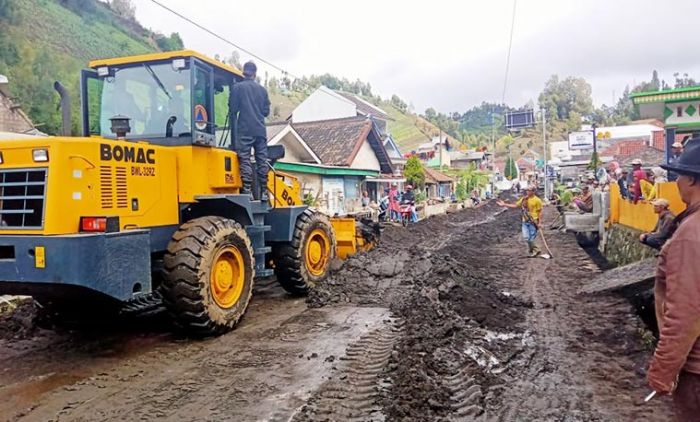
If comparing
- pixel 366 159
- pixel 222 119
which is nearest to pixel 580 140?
pixel 366 159

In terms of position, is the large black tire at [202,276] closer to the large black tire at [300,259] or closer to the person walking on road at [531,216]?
the large black tire at [300,259]

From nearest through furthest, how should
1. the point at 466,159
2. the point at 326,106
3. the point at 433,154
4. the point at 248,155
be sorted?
the point at 248,155, the point at 326,106, the point at 433,154, the point at 466,159

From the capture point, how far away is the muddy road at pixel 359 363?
4121mm

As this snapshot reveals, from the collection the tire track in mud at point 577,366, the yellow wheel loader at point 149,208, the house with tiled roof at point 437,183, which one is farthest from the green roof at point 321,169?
the house with tiled roof at point 437,183

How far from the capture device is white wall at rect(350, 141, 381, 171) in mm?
26922

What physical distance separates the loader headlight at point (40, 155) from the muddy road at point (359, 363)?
1.88 m

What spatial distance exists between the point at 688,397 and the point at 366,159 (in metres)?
26.1

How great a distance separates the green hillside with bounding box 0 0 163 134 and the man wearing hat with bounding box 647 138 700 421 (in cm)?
1543

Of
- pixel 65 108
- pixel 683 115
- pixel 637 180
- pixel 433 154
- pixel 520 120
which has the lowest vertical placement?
pixel 637 180

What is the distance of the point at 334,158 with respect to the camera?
84.9ft

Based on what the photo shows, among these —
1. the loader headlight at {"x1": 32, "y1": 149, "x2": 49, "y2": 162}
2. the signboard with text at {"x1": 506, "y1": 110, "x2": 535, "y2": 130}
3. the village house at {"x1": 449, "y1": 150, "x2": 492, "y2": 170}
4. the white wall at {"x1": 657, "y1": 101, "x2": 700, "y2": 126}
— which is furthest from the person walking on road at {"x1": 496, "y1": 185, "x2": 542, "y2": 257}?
the village house at {"x1": 449, "y1": 150, "x2": 492, "y2": 170}

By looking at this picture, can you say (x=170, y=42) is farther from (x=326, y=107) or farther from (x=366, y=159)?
(x=366, y=159)

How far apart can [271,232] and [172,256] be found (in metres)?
2.32

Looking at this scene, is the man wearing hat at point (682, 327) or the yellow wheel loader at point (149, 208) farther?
the yellow wheel loader at point (149, 208)
